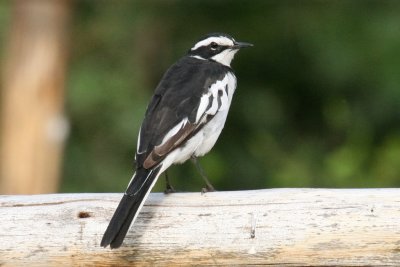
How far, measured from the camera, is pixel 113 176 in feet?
39.7

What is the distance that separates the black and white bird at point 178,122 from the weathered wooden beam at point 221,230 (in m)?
0.12

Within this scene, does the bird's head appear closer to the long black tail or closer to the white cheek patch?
the white cheek patch

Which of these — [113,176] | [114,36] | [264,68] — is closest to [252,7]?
[264,68]

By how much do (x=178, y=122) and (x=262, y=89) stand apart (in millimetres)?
7460

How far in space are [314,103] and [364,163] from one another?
6.77 feet

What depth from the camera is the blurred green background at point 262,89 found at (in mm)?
11703

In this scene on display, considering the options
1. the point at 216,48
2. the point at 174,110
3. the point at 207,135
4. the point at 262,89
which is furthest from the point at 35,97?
the point at 174,110

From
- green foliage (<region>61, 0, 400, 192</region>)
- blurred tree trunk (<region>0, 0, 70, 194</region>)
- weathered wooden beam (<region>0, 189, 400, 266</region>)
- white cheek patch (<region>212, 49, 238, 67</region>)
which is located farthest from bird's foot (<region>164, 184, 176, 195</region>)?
green foliage (<region>61, 0, 400, 192</region>)

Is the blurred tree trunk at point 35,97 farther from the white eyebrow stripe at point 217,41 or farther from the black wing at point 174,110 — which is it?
the black wing at point 174,110

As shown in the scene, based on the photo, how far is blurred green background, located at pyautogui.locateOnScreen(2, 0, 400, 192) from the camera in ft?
38.4

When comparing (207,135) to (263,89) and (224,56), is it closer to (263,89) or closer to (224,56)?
(224,56)

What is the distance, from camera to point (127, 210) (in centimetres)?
491

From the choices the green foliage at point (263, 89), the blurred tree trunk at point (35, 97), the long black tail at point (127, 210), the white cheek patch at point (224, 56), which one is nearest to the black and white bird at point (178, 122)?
the long black tail at point (127, 210)

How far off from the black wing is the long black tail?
0.16 m
